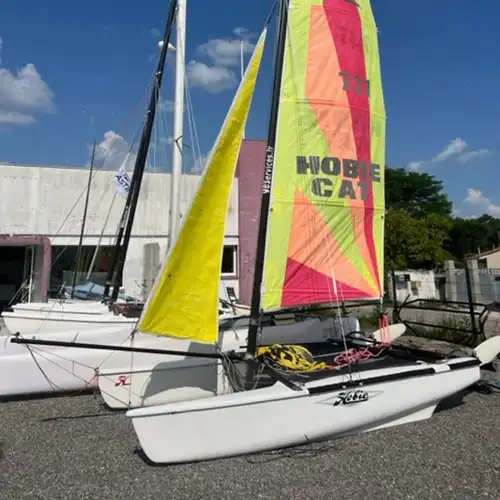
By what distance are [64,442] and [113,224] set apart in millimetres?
11333

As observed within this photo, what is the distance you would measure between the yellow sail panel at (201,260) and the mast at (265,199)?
1.55 feet

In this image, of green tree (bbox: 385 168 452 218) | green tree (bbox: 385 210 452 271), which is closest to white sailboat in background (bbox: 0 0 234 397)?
green tree (bbox: 385 210 452 271)

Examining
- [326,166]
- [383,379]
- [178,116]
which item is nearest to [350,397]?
[383,379]

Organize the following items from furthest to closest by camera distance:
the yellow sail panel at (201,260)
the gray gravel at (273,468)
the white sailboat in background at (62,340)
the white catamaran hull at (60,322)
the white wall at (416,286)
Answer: the white wall at (416,286)
the white catamaran hull at (60,322)
the white sailboat in background at (62,340)
the yellow sail panel at (201,260)
the gray gravel at (273,468)

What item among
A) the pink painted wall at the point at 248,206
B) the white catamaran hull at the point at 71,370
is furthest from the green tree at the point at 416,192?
the white catamaran hull at the point at 71,370

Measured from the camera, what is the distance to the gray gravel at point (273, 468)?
3324 millimetres

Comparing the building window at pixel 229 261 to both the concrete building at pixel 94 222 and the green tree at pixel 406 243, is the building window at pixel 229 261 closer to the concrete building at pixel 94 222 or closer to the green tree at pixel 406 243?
the concrete building at pixel 94 222

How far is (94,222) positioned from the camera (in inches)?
583

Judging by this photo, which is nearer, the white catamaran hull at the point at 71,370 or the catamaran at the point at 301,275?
the catamaran at the point at 301,275

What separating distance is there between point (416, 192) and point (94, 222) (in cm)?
4270

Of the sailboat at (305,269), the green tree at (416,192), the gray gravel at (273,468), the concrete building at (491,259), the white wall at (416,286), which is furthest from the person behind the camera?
the green tree at (416,192)

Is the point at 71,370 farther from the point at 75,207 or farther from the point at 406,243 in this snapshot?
the point at 406,243

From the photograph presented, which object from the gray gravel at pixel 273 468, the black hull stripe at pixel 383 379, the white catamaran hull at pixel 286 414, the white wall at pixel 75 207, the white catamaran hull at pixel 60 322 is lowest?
the gray gravel at pixel 273 468

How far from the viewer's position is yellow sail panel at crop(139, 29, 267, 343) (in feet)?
14.6
